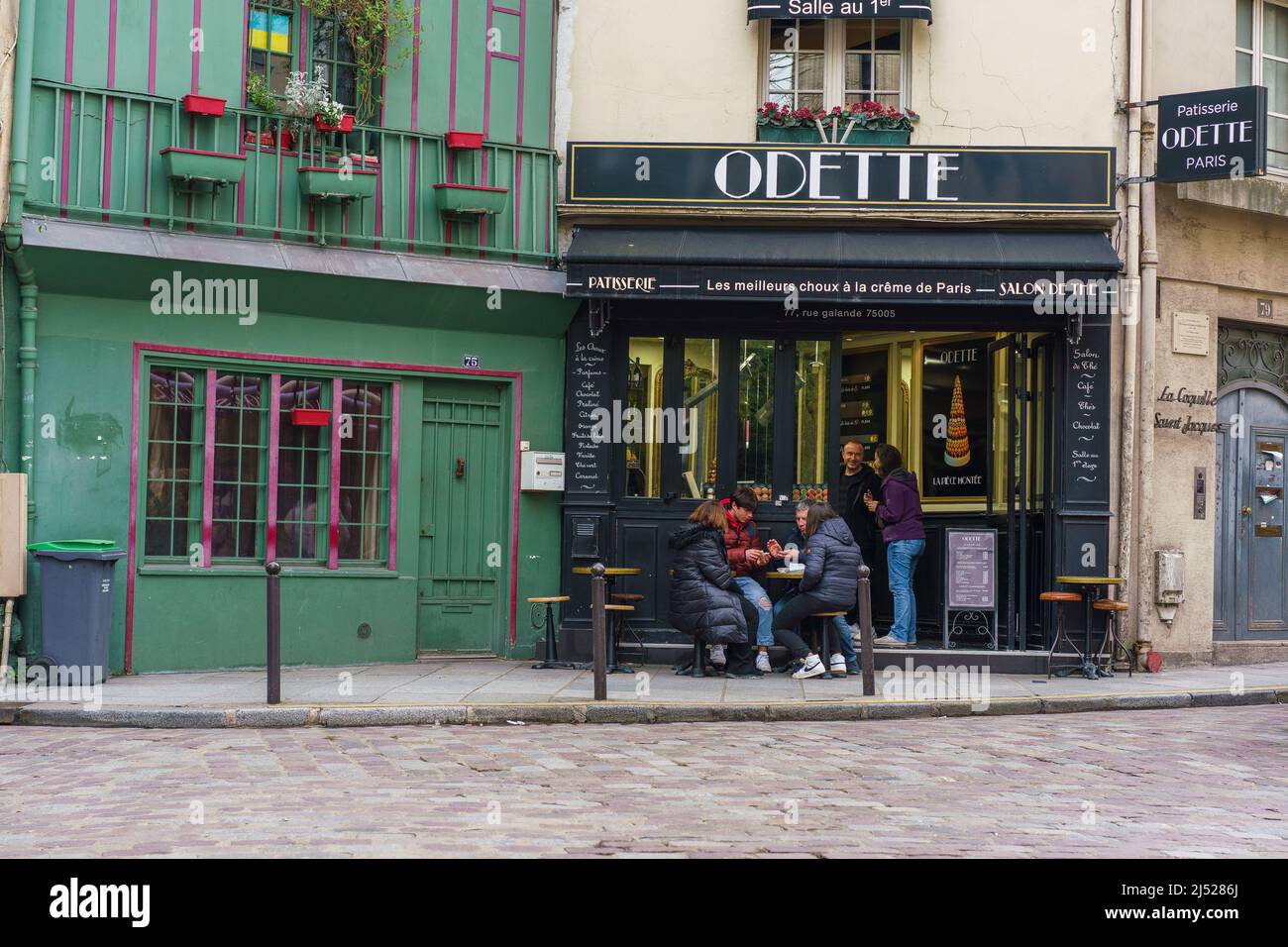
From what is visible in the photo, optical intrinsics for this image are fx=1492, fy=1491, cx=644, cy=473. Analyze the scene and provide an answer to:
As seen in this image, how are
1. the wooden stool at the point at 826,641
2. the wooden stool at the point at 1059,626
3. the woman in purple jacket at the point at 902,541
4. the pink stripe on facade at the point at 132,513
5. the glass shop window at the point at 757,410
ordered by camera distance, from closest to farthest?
the pink stripe on facade at the point at 132,513, the wooden stool at the point at 826,641, the wooden stool at the point at 1059,626, the woman in purple jacket at the point at 902,541, the glass shop window at the point at 757,410

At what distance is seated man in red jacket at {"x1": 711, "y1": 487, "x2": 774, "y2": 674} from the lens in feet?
43.3

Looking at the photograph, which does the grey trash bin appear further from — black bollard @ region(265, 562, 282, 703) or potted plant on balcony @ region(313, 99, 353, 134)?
potted plant on balcony @ region(313, 99, 353, 134)

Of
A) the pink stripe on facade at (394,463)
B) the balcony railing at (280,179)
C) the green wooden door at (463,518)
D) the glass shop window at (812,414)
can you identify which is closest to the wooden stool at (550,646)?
the green wooden door at (463,518)

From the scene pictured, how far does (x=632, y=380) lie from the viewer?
46.8ft

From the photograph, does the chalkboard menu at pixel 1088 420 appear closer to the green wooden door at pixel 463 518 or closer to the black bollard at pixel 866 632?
the black bollard at pixel 866 632

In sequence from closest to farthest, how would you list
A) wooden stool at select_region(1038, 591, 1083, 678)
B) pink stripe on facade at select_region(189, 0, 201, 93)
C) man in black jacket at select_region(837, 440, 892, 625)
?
pink stripe on facade at select_region(189, 0, 201, 93) < wooden stool at select_region(1038, 591, 1083, 678) < man in black jacket at select_region(837, 440, 892, 625)

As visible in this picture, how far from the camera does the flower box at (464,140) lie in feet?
44.1

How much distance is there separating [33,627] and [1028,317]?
9207 mm

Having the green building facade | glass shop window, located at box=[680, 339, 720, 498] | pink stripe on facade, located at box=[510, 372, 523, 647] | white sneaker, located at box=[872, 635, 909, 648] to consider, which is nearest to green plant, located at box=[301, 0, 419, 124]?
the green building facade

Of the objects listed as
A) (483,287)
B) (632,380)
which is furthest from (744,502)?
(483,287)

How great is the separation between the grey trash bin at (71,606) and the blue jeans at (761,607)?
5313mm

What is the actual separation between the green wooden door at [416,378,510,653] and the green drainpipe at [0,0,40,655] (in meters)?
3.45

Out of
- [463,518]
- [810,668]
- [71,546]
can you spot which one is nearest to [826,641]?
[810,668]

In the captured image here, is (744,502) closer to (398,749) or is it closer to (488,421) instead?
(488,421)
